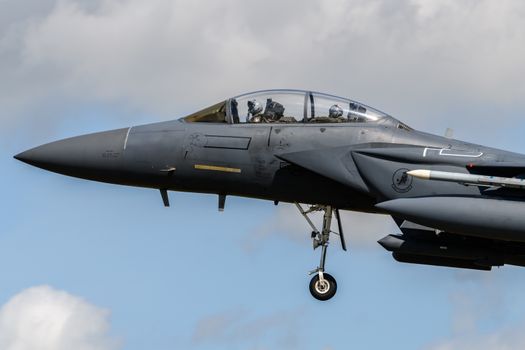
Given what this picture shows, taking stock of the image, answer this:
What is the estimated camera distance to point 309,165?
23906 millimetres

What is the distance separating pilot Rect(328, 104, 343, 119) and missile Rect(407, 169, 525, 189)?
251cm

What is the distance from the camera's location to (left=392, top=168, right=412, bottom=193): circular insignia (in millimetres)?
23516

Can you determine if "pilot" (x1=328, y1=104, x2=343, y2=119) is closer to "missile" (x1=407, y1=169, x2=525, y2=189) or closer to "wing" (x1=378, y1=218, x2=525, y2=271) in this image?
"wing" (x1=378, y1=218, x2=525, y2=271)

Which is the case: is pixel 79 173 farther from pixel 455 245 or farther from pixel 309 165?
pixel 455 245

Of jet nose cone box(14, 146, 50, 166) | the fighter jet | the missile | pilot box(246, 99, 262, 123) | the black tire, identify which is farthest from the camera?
jet nose cone box(14, 146, 50, 166)

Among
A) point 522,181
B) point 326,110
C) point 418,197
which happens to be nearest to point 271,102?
point 326,110

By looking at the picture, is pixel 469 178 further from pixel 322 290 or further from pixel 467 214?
pixel 322 290

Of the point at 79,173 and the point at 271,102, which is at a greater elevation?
the point at 271,102

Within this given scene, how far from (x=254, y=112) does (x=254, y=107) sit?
11cm

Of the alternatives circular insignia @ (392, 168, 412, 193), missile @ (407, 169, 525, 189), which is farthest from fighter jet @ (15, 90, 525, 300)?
missile @ (407, 169, 525, 189)

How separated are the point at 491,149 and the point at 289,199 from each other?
12.2 ft

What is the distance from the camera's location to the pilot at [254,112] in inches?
971

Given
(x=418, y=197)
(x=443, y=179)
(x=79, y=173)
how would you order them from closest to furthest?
(x=443, y=179) < (x=418, y=197) < (x=79, y=173)

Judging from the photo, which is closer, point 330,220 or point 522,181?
point 522,181
